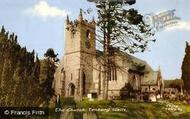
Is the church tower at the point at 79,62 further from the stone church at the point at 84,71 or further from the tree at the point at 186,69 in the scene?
the tree at the point at 186,69

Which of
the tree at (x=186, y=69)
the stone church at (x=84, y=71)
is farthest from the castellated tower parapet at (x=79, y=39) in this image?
the tree at (x=186, y=69)

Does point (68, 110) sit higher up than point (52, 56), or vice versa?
point (52, 56)

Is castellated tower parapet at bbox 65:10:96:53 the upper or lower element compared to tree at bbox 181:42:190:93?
upper

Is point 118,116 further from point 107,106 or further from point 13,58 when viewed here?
point 13,58

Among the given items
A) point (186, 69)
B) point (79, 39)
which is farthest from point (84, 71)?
Answer: point (186, 69)

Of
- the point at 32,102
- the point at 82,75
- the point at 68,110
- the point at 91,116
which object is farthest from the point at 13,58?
the point at 82,75

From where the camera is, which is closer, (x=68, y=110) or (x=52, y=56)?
(x=68, y=110)

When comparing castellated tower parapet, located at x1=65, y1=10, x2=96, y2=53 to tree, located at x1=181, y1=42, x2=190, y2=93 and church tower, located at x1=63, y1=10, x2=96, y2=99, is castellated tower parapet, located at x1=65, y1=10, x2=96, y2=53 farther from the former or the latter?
tree, located at x1=181, y1=42, x2=190, y2=93

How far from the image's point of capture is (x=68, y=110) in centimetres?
1370

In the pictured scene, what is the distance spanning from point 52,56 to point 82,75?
12.2 m

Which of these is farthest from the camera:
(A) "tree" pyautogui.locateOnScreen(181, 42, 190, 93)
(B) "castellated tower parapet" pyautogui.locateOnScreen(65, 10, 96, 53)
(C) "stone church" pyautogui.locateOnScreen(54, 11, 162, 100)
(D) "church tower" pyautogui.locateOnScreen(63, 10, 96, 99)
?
(D) "church tower" pyautogui.locateOnScreen(63, 10, 96, 99)

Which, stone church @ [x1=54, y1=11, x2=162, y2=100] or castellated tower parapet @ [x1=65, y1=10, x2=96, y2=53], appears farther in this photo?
stone church @ [x1=54, y1=11, x2=162, y2=100]

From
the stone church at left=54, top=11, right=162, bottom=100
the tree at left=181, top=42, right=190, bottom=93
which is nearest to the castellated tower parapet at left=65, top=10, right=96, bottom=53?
→ the stone church at left=54, top=11, right=162, bottom=100

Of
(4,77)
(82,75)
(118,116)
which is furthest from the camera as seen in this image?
(82,75)
